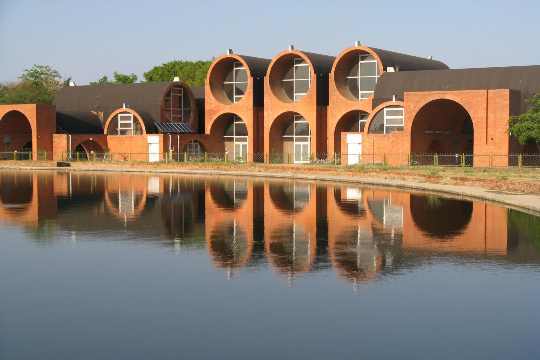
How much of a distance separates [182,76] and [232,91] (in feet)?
132

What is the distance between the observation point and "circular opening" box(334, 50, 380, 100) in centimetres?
5616

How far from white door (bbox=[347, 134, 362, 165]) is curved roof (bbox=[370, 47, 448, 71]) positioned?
20.3 ft

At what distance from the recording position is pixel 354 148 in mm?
52719

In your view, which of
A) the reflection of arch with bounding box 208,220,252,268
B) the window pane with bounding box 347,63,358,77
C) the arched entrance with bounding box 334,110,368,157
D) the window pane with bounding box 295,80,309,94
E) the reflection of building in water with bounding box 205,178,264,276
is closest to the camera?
the reflection of arch with bounding box 208,220,252,268

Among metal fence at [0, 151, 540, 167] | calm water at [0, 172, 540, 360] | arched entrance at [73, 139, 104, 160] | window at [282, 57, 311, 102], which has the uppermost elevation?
window at [282, 57, 311, 102]

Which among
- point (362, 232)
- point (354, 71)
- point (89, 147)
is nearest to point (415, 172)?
point (362, 232)

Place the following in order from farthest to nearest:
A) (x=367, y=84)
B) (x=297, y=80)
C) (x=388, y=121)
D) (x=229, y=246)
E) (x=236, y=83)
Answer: (x=236, y=83)
(x=297, y=80)
(x=367, y=84)
(x=388, y=121)
(x=229, y=246)

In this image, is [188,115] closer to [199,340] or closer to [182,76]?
[182,76]

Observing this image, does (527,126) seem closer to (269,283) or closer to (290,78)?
(290,78)

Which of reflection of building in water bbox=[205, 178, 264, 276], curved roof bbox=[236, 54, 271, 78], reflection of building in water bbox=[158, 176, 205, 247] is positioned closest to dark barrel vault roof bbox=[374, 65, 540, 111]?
curved roof bbox=[236, 54, 271, 78]

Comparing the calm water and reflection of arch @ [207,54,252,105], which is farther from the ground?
reflection of arch @ [207,54,252,105]

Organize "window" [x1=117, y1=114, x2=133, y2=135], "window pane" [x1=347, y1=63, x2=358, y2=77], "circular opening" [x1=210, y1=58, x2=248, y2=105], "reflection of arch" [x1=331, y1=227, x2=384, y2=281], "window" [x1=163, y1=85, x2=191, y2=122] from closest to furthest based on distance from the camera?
"reflection of arch" [x1=331, y1=227, x2=384, y2=281], "window pane" [x1=347, y1=63, x2=358, y2=77], "circular opening" [x1=210, y1=58, x2=248, y2=105], "window" [x1=117, y1=114, x2=133, y2=135], "window" [x1=163, y1=85, x2=191, y2=122]

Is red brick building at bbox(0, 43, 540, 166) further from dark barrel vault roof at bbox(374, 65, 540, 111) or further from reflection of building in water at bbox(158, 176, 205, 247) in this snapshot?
reflection of building in water at bbox(158, 176, 205, 247)

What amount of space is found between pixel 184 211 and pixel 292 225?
506 centimetres
